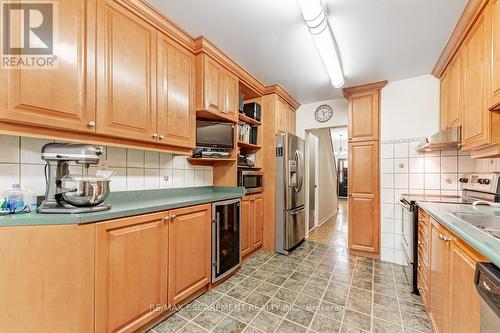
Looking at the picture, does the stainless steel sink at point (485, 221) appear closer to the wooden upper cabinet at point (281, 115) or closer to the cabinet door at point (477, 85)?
the cabinet door at point (477, 85)

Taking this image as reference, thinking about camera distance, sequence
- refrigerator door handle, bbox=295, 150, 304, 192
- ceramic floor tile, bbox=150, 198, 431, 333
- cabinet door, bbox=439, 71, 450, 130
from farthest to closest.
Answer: refrigerator door handle, bbox=295, 150, 304, 192 < cabinet door, bbox=439, 71, 450, 130 < ceramic floor tile, bbox=150, 198, 431, 333

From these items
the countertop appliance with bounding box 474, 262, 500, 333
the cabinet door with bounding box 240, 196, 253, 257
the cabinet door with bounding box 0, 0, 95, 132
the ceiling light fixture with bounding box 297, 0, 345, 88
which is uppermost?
the ceiling light fixture with bounding box 297, 0, 345, 88

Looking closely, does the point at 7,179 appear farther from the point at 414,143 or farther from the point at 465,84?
the point at 414,143

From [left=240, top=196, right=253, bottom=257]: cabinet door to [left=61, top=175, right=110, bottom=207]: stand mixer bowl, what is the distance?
164 centimetres

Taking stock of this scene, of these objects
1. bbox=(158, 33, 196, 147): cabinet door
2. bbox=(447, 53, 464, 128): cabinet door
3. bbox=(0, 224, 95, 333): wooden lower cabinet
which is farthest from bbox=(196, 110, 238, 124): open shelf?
bbox=(447, 53, 464, 128): cabinet door

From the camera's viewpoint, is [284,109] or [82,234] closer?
[82,234]

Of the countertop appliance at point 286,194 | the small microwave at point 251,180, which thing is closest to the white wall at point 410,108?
the countertop appliance at point 286,194

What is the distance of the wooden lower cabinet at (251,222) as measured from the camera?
2.68 metres

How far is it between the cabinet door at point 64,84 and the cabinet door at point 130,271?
0.67 m

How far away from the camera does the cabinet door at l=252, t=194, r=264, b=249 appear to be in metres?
2.88

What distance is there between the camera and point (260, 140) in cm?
315

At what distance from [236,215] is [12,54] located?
6.49 feet

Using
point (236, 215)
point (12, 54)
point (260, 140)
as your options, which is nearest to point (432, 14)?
point (260, 140)

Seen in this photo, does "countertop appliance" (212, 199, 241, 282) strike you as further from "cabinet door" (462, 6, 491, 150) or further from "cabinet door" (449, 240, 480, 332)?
"cabinet door" (462, 6, 491, 150)
